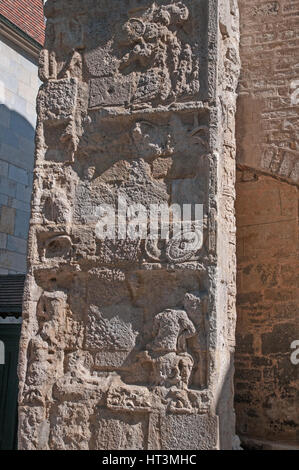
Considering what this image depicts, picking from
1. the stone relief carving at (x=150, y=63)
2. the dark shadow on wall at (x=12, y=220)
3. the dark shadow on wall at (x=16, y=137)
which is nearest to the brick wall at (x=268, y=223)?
the stone relief carving at (x=150, y=63)

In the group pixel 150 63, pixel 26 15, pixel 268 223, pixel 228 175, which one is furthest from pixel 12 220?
pixel 228 175

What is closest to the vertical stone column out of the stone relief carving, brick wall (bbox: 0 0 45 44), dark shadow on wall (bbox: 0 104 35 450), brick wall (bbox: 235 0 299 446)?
the stone relief carving

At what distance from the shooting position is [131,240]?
446 centimetres

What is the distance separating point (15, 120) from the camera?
798 cm

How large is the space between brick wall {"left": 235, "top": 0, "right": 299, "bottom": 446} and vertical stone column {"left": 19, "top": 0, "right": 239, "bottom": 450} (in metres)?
0.66

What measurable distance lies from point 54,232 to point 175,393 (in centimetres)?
150

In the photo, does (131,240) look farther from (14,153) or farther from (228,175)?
(14,153)

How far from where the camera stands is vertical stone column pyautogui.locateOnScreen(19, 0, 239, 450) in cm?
419

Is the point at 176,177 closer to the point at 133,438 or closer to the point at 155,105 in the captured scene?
the point at 155,105

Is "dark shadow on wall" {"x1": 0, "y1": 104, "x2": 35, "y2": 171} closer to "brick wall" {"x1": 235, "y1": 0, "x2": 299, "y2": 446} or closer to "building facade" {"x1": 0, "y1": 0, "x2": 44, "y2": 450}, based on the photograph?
"building facade" {"x1": 0, "y1": 0, "x2": 44, "y2": 450}

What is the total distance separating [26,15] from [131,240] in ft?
16.9
